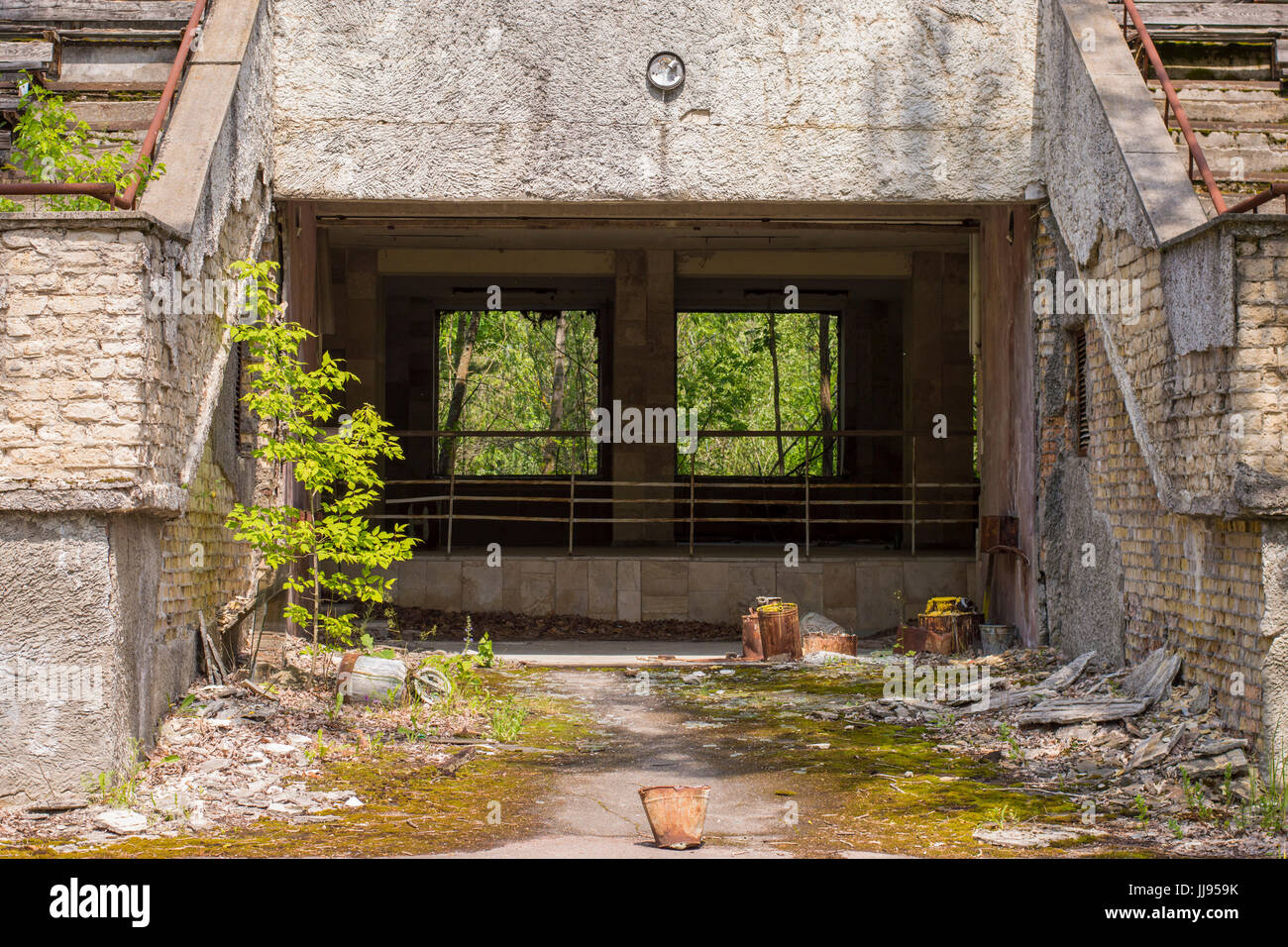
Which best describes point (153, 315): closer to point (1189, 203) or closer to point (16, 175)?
point (16, 175)

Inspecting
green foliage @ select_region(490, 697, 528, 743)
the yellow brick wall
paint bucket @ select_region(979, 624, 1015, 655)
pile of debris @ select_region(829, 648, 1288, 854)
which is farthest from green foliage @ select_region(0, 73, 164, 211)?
paint bucket @ select_region(979, 624, 1015, 655)

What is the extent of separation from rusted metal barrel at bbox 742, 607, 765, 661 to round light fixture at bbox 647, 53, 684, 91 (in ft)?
14.7

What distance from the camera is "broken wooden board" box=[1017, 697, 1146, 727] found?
6.88 m

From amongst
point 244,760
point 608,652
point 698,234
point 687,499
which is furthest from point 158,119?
point 687,499

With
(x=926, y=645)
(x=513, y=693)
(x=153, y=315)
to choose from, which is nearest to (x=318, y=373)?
(x=153, y=315)

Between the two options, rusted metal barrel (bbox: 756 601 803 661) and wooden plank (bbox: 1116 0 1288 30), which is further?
rusted metal barrel (bbox: 756 601 803 661)

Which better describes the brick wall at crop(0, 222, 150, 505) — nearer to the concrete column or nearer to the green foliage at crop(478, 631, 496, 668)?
the green foliage at crop(478, 631, 496, 668)

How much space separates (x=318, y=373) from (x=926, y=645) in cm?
583

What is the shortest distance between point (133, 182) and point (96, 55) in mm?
3811

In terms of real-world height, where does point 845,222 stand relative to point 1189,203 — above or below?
above

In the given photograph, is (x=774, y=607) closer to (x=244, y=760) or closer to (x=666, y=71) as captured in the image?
(x=666, y=71)

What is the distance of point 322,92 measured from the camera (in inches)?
370

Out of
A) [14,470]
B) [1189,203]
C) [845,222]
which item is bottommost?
[14,470]

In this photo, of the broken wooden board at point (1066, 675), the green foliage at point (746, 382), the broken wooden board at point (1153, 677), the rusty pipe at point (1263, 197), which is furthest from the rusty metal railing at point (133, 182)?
the green foliage at point (746, 382)
